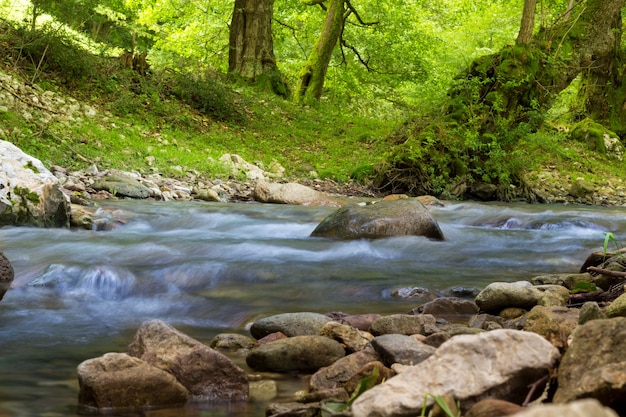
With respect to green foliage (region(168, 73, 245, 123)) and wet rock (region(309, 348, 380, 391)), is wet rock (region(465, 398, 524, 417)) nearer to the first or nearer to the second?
wet rock (region(309, 348, 380, 391))

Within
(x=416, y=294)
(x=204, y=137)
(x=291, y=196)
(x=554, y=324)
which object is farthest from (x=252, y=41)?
(x=554, y=324)

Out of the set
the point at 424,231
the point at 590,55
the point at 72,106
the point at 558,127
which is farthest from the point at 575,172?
the point at 72,106

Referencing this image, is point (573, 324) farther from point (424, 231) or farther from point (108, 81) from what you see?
point (108, 81)

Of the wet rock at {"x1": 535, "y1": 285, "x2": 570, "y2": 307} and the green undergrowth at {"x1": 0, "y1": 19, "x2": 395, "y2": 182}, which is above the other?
the green undergrowth at {"x1": 0, "y1": 19, "x2": 395, "y2": 182}

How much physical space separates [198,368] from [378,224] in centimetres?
511

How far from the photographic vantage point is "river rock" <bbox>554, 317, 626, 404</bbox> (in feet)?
6.39

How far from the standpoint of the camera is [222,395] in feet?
9.98

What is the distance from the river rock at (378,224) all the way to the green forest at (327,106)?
5223mm

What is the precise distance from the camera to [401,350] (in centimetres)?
318

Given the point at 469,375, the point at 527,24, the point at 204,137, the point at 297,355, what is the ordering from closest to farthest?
the point at 469,375 < the point at 297,355 < the point at 527,24 < the point at 204,137

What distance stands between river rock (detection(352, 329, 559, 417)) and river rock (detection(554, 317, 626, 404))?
106 mm

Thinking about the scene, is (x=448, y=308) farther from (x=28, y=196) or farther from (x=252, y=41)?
(x=252, y=41)

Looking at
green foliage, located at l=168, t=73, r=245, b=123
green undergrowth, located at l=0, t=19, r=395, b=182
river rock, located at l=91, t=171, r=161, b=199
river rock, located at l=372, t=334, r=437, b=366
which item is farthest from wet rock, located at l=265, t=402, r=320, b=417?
green foliage, located at l=168, t=73, r=245, b=123

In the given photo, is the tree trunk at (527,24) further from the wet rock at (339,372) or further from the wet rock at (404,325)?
the wet rock at (339,372)
